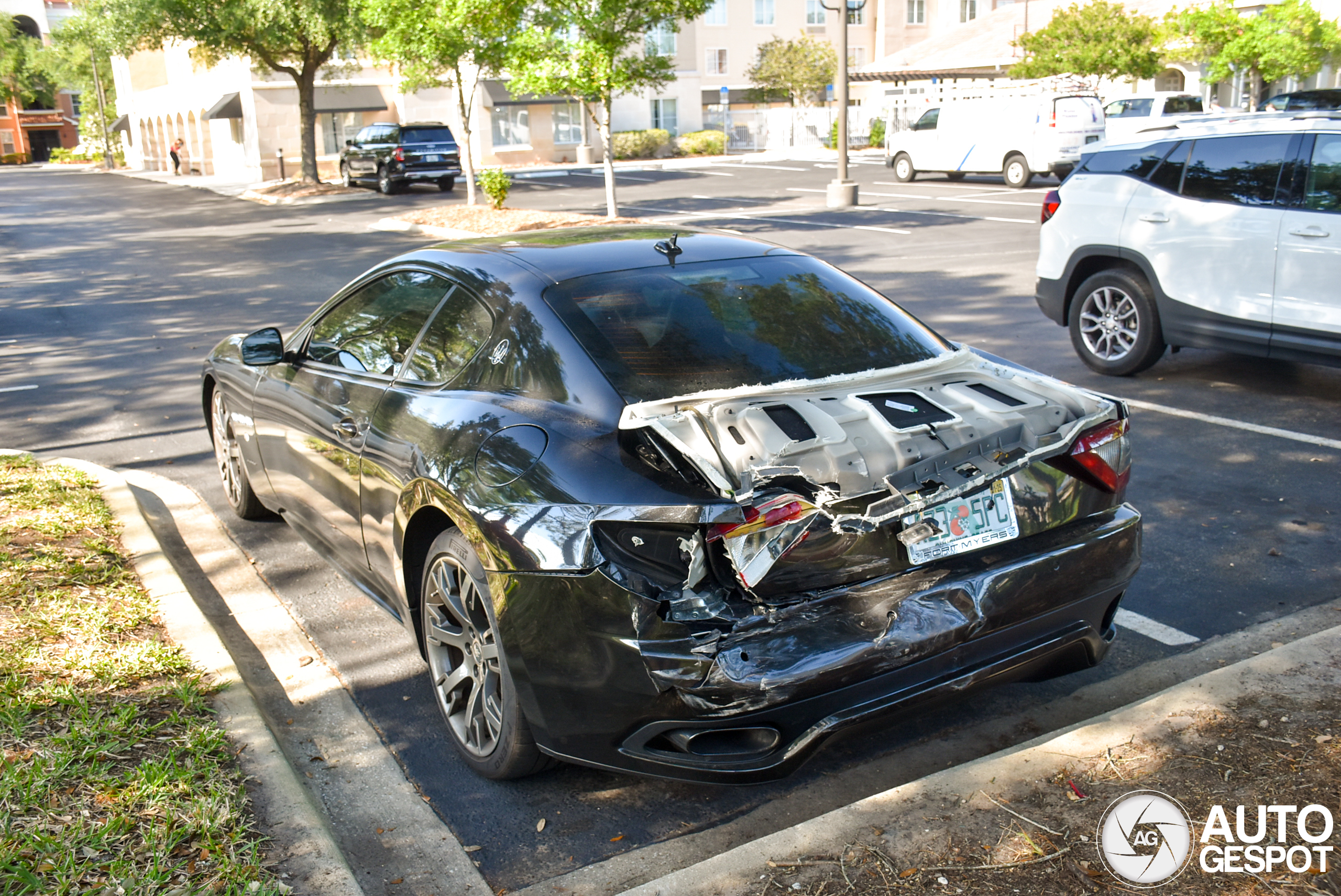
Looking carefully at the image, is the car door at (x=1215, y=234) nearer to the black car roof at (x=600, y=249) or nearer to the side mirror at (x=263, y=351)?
the black car roof at (x=600, y=249)

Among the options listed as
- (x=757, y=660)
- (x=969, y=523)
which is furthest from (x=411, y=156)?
(x=757, y=660)

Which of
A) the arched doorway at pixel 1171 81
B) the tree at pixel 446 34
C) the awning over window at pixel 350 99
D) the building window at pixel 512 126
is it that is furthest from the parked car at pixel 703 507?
the building window at pixel 512 126

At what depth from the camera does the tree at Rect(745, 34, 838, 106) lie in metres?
58.3

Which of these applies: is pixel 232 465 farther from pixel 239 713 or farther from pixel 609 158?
pixel 609 158

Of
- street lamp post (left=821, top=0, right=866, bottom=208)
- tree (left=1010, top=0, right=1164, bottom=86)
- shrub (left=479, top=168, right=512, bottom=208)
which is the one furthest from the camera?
tree (left=1010, top=0, right=1164, bottom=86)

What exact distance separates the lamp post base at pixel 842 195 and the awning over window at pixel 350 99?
29.5 m

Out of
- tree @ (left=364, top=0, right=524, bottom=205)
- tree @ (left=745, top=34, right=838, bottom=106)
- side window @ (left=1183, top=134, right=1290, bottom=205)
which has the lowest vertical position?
side window @ (left=1183, top=134, right=1290, bottom=205)

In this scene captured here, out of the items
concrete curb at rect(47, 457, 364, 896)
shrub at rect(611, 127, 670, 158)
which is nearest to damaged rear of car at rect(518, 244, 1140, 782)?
concrete curb at rect(47, 457, 364, 896)

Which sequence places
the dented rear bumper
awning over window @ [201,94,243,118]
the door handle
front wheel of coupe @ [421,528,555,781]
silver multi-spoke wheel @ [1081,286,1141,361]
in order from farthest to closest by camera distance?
awning over window @ [201,94,243,118] → silver multi-spoke wheel @ [1081,286,1141,361] → the door handle → front wheel of coupe @ [421,528,555,781] → the dented rear bumper

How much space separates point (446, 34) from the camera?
70.9 ft

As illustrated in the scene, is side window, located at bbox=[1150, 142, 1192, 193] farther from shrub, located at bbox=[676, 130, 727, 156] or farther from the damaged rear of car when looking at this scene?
shrub, located at bbox=[676, 130, 727, 156]

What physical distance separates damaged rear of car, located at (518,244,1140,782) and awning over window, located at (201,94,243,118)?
161 feet

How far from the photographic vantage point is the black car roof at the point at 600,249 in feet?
13.0

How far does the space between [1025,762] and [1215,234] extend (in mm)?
5475
